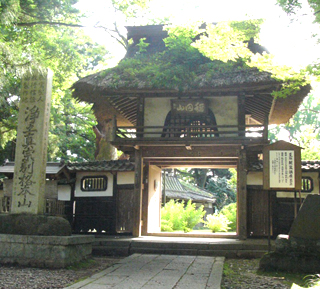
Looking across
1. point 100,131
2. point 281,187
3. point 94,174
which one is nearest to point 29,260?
point 281,187

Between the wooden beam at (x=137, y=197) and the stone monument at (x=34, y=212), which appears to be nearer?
the stone monument at (x=34, y=212)

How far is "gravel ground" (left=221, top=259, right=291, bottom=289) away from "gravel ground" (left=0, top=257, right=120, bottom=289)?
2773 mm

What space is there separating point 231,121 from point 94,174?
5451 millimetres

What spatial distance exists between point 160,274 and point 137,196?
20.1 feet

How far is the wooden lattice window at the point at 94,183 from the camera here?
588 inches

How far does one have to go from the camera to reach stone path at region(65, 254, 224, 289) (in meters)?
6.72

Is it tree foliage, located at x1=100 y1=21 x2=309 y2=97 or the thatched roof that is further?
the thatched roof

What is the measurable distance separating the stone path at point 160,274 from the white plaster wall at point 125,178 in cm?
479

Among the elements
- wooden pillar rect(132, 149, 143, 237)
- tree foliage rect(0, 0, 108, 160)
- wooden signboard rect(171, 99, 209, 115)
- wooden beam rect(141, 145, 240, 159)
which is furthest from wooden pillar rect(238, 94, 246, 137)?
tree foliage rect(0, 0, 108, 160)

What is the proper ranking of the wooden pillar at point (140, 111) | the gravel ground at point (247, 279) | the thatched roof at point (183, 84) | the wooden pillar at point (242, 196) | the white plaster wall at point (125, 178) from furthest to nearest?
the white plaster wall at point (125, 178) → the wooden pillar at point (140, 111) → the thatched roof at point (183, 84) → the wooden pillar at point (242, 196) → the gravel ground at point (247, 279)

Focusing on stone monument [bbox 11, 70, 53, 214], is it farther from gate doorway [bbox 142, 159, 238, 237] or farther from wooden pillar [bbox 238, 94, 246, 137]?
wooden pillar [bbox 238, 94, 246, 137]

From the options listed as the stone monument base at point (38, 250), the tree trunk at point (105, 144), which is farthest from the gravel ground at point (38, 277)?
the tree trunk at point (105, 144)

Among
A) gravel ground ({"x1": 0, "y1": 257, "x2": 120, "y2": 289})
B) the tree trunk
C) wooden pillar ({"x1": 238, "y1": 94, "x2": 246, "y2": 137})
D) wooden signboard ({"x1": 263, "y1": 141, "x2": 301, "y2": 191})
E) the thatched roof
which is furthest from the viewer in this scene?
the tree trunk

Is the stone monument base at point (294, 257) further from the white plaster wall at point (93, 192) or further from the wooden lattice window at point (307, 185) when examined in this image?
the white plaster wall at point (93, 192)
